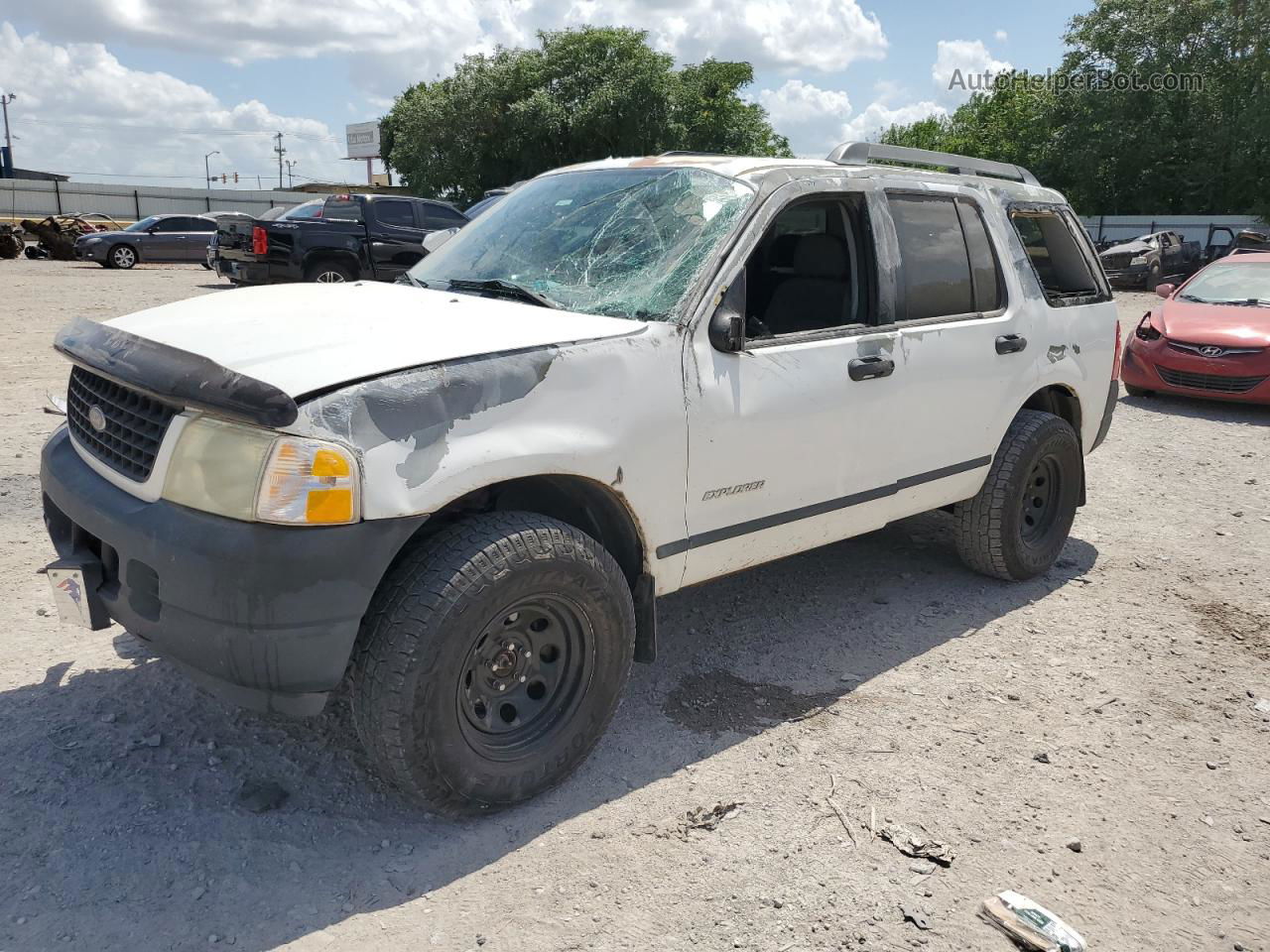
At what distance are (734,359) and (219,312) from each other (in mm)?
1672

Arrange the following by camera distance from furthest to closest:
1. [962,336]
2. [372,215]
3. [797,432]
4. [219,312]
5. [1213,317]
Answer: [372,215], [1213,317], [962,336], [797,432], [219,312]

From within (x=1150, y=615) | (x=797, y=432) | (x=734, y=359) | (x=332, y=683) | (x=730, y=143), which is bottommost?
(x=1150, y=615)

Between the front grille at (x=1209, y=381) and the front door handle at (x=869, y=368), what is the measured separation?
7.38 metres

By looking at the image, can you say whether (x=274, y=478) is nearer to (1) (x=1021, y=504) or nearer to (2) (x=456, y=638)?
(2) (x=456, y=638)

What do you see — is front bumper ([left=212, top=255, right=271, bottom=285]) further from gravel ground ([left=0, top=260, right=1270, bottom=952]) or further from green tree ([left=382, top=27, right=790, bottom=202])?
green tree ([left=382, top=27, right=790, bottom=202])

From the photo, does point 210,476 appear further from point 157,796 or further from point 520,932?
point 520,932

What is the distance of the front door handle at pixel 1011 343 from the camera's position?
4609 millimetres

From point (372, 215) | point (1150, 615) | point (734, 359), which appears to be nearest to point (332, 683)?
point (734, 359)

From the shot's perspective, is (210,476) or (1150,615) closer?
(210,476)

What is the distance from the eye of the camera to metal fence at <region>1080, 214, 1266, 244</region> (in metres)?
34.7

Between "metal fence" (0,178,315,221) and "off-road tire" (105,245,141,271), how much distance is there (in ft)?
67.9

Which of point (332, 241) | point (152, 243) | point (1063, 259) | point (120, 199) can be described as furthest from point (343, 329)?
point (120, 199)

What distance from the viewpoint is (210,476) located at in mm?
2662

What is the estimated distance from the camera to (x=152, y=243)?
1026 inches
